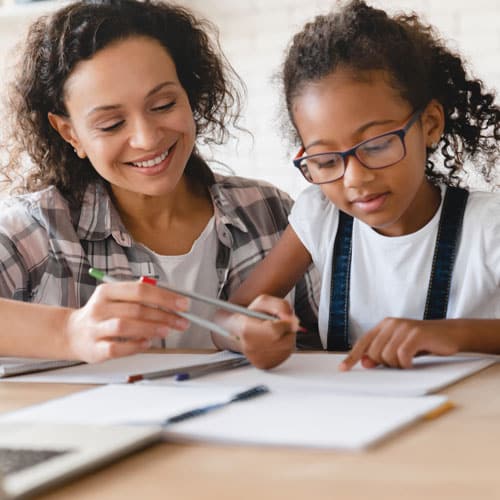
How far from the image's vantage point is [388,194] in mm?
1457

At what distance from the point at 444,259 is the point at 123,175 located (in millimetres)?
655

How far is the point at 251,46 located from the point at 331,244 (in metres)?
1.97

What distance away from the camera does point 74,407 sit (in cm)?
97

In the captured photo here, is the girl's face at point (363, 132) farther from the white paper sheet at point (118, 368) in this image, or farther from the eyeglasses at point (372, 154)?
the white paper sheet at point (118, 368)

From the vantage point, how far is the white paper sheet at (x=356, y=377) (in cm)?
104

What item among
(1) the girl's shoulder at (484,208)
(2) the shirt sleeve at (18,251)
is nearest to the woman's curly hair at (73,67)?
(2) the shirt sleeve at (18,251)

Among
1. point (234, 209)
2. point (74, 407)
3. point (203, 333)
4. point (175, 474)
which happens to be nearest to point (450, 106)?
point (234, 209)

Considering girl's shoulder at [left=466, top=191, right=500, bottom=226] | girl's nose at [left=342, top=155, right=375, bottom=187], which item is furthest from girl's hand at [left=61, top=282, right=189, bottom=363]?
girl's shoulder at [left=466, top=191, right=500, bottom=226]

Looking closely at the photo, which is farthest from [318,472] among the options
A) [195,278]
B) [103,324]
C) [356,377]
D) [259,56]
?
[259,56]

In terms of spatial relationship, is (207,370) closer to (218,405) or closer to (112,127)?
(218,405)

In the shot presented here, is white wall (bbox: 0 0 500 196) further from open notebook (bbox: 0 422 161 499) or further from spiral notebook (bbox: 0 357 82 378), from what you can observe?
open notebook (bbox: 0 422 161 499)

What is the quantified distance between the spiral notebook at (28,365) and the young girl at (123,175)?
0.19 metres

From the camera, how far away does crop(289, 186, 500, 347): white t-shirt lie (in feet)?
5.01

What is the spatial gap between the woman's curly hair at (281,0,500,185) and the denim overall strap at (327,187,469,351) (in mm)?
137
